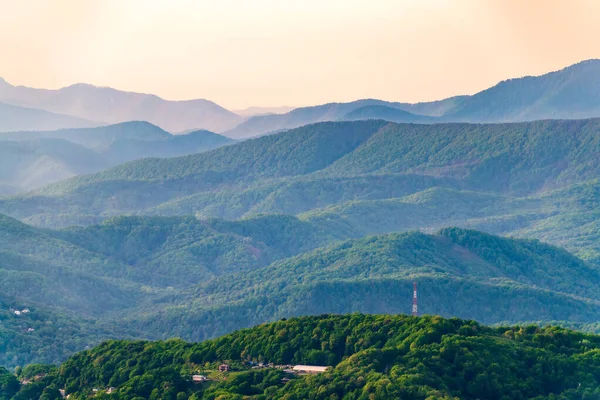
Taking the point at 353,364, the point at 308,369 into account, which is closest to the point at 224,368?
the point at 308,369

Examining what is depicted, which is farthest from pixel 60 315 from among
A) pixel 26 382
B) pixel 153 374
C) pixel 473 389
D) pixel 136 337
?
pixel 473 389

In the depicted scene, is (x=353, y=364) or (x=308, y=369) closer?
(x=353, y=364)

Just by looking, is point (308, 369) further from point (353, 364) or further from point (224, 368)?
point (224, 368)

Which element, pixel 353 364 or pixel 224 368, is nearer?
pixel 353 364

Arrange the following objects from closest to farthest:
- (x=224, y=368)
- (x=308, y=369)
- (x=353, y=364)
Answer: (x=353, y=364)
(x=308, y=369)
(x=224, y=368)

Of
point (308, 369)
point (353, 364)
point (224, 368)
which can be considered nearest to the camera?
point (353, 364)

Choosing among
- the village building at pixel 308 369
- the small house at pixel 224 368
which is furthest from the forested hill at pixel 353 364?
the village building at pixel 308 369

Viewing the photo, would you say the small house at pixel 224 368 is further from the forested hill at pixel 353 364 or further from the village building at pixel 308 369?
the village building at pixel 308 369

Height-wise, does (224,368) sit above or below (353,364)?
below

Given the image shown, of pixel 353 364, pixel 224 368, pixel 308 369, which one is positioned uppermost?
pixel 353 364

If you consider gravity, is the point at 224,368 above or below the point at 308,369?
below
